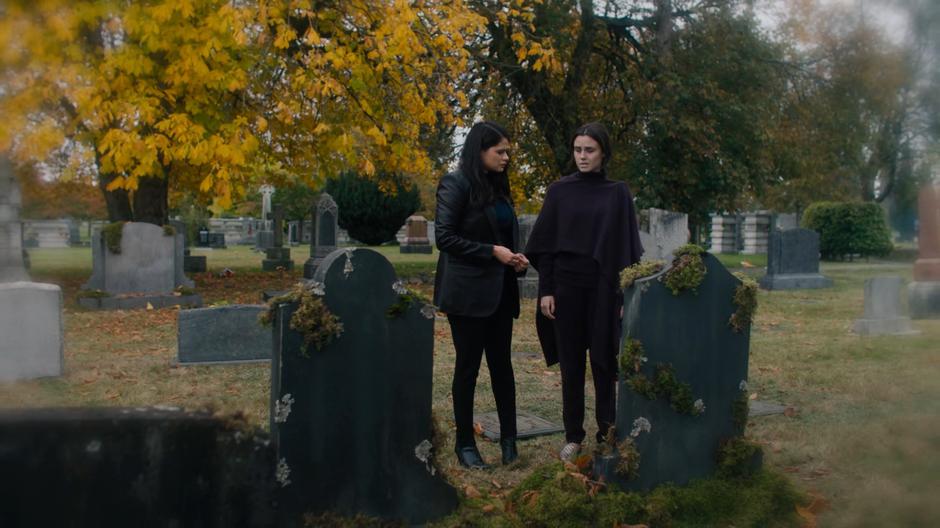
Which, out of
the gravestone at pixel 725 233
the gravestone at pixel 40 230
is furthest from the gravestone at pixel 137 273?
the gravestone at pixel 725 233

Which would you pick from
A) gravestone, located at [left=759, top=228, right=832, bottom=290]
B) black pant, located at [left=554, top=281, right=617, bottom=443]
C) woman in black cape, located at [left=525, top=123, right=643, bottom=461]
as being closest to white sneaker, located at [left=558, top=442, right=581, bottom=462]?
woman in black cape, located at [left=525, top=123, right=643, bottom=461]

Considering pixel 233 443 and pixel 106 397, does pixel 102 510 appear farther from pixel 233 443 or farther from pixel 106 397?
pixel 106 397

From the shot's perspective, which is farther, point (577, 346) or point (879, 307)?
point (879, 307)

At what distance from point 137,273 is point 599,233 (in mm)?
9316

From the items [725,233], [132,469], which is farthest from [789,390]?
[725,233]

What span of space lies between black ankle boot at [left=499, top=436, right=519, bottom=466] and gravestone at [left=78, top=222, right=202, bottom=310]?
334 inches

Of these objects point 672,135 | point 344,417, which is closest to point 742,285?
point 344,417

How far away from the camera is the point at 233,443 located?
2438mm

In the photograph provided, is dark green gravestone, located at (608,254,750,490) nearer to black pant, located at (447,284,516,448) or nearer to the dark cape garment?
the dark cape garment

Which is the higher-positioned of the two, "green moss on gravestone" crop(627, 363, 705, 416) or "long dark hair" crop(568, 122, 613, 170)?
"long dark hair" crop(568, 122, 613, 170)

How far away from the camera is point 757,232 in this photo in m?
35.2

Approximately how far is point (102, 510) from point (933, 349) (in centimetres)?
203

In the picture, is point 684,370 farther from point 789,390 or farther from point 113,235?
point 113,235

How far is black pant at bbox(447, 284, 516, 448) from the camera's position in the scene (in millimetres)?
4156
